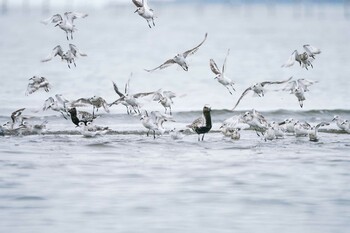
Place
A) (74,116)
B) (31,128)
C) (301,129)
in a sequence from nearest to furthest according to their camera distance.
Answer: (301,129) → (31,128) → (74,116)

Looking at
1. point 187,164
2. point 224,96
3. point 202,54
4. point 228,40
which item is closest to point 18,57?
point 202,54

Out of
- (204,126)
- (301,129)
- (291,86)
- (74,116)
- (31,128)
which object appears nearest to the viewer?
(301,129)

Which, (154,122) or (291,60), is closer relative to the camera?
(291,60)

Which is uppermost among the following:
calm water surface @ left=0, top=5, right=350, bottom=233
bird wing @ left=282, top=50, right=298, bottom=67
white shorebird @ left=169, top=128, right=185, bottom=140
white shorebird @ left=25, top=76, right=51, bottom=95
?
bird wing @ left=282, top=50, right=298, bottom=67

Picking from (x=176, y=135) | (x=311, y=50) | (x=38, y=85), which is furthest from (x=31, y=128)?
(x=311, y=50)

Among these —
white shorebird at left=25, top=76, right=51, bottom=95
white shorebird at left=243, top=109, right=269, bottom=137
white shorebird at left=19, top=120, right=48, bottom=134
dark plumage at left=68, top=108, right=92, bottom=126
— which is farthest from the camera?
dark plumage at left=68, top=108, right=92, bottom=126

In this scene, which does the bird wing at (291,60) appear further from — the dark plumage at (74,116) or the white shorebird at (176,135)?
the dark plumage at (74,116)

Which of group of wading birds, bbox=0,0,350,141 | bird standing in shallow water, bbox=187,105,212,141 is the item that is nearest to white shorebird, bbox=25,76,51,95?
group of wading birds, bbox=0,0,350,141

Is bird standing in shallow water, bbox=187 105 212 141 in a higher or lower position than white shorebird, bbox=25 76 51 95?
lower

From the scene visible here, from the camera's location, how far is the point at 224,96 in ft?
119

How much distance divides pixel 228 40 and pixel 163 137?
270 ft

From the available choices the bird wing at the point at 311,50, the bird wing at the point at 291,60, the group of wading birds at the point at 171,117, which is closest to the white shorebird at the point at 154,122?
the group of wading birds at the point at 171,117

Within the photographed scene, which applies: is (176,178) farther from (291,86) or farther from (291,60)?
(291,86)

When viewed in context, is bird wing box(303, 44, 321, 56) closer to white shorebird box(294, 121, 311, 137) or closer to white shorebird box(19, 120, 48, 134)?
white shorebird box(294, 121, 311, 137)
